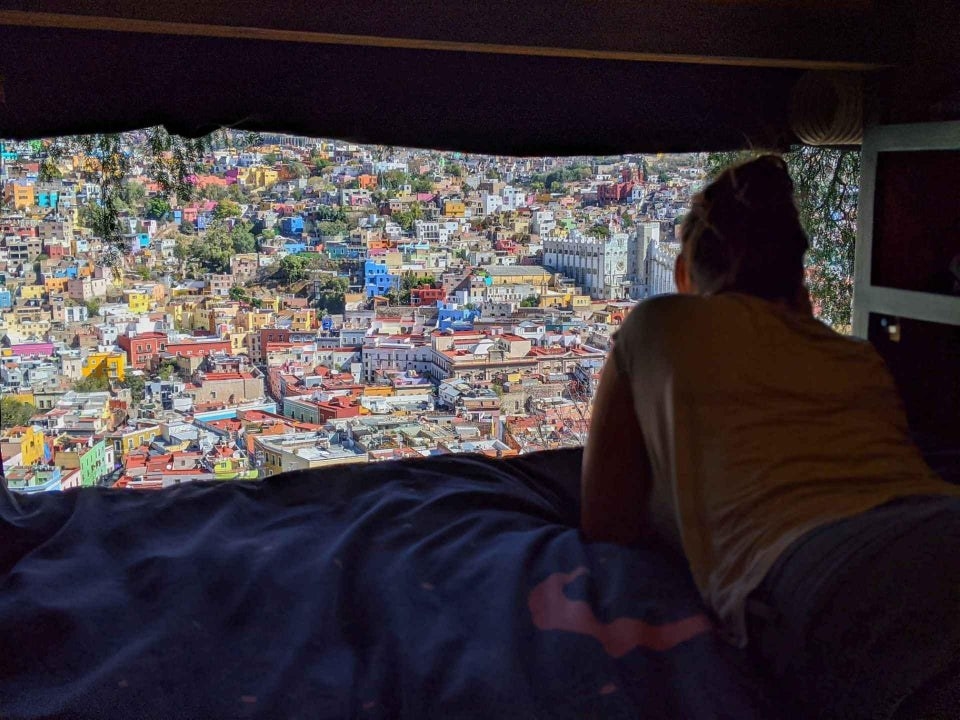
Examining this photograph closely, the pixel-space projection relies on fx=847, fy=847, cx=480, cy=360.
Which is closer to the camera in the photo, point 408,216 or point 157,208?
point 157,208

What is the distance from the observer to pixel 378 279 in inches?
117

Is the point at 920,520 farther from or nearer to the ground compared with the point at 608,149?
nearer to the ground

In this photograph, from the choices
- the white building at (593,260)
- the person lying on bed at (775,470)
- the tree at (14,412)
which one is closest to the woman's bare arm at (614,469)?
the person lying on bed at (775,470)

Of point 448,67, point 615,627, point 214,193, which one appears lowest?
point 615,627

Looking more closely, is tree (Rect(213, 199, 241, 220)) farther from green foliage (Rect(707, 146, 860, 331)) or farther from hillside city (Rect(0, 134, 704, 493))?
green foliage (Rect(707, 146, 860, 331))

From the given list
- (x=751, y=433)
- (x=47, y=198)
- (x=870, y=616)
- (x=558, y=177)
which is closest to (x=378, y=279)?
(x=558, y=177)

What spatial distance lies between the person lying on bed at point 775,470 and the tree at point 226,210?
1648 millimetres

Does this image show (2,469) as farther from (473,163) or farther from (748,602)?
(748,602)

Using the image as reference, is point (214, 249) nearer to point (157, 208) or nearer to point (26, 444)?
point (157, 208)

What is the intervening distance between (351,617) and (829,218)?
2.62m

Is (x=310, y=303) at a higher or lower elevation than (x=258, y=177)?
lower

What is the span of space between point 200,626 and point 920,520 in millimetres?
995

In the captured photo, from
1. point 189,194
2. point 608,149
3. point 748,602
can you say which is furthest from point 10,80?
point 748,602

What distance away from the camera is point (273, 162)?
8.32ft
